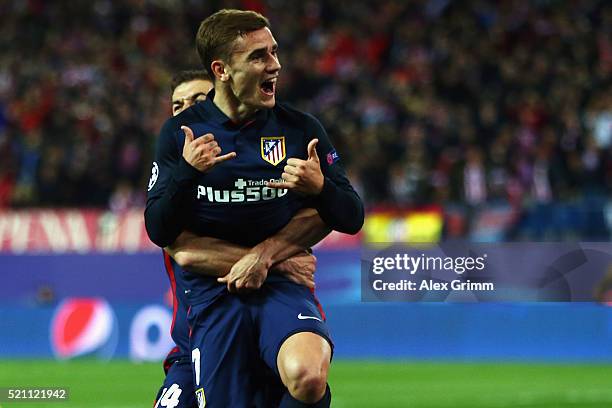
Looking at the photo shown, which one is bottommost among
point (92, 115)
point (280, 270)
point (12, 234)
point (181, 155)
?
point (280, 270)

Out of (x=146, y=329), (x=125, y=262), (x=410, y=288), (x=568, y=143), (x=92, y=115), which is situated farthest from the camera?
(x=92, y=115)

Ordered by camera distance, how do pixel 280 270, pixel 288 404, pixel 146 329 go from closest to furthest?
pixel 288 404
pixel 280 270
pixel 146 329

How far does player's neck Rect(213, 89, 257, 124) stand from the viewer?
5.18 metres

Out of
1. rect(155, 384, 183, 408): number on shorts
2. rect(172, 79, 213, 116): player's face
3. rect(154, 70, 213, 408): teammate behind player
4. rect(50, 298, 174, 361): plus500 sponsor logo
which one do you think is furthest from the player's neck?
rect(50, 298, 174, 361): plus500 sponsor logo

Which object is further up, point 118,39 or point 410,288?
point 118,39

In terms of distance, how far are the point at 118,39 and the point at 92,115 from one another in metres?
2.97

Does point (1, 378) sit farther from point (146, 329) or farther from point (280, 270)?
point (280, 270)

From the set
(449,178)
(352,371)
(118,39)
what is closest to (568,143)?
(449,178)

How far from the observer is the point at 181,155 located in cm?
514

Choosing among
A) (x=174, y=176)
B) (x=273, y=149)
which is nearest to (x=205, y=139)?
(x=174, y=176)

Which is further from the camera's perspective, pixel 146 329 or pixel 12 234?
pixel 12 234

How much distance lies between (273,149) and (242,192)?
23cm

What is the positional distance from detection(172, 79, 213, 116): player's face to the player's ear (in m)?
0.96

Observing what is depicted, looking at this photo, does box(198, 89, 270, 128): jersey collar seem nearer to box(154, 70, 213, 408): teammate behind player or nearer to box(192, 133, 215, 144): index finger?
box(192, 133, 215, 144): index finger
